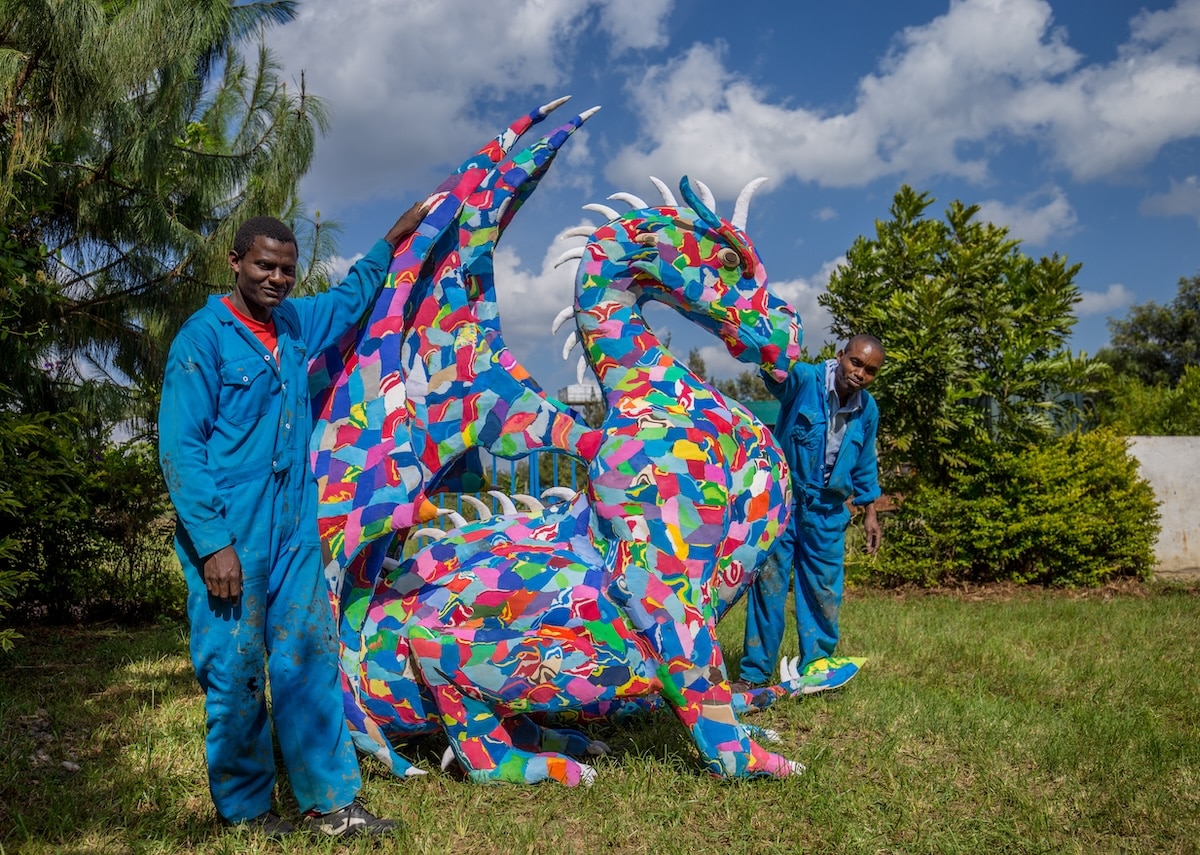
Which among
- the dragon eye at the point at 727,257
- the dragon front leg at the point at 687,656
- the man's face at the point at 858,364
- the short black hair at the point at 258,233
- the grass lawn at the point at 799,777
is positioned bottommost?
the grass lawn at the point at 799,777

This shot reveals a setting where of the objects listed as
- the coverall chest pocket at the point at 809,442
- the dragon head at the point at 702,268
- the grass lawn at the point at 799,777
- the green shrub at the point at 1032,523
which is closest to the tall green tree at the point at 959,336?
the green shrub at the point at 1032,523

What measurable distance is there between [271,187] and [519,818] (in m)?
5.71

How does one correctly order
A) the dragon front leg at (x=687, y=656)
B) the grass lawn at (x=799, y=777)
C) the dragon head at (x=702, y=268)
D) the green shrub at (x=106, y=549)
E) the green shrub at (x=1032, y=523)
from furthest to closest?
the green shrub at (x=1032, y=523)
the green shrub at (x=106, y=549)
the dragon head at (x=702, y=268)
the dragon front leg at (x=687, y=656)
the grass lawn at (x=799, y=777)

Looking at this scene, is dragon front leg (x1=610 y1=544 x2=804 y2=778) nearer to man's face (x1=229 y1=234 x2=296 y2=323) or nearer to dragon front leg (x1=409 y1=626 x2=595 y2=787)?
dragon front leg (x1=409 y1=626 x2=595 y2=787)

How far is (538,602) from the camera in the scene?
3377 millimetres

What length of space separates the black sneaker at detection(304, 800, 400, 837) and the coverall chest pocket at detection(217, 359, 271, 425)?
128cm

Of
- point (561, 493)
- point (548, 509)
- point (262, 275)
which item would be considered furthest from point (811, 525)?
point (262, 275)

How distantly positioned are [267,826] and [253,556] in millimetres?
899

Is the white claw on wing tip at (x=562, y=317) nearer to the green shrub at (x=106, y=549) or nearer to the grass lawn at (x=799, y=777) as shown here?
the grass lawn at (x=799, y=777)

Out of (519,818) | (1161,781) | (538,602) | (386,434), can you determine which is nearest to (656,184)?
(386,434)

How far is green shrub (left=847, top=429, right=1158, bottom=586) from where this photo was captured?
8359mm

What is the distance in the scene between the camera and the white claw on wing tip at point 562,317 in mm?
3828

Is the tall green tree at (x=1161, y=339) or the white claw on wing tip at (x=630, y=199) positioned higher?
the tall green tree at (x=1161, y=339)

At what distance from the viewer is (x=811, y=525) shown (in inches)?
184
